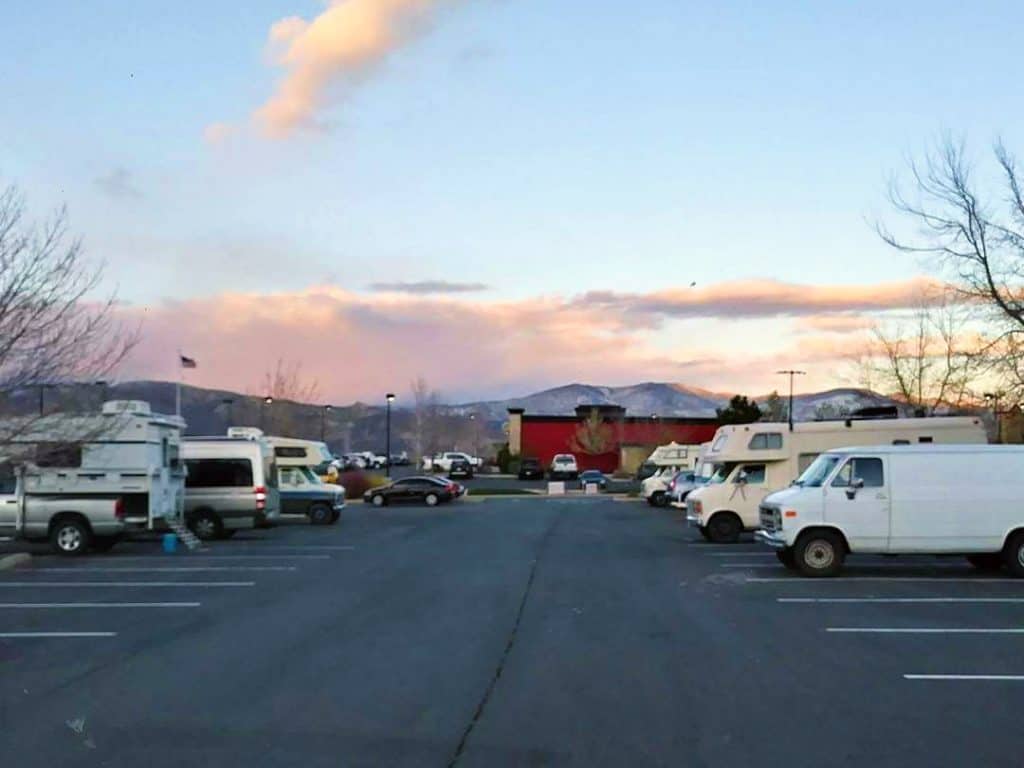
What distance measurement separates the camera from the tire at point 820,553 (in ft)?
65.8

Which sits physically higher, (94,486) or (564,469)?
(94,486)

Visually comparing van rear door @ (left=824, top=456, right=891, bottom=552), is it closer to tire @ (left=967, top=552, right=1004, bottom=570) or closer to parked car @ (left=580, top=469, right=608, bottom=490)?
tire @ (left=967, top=552, right=1004, bottom=570)

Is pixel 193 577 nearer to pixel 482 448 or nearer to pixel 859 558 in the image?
pixel 859 558

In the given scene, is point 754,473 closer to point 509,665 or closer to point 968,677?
point 968,677

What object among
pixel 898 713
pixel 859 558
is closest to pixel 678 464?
pixel 859 558

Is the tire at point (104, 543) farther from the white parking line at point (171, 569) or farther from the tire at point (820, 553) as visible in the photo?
the tire at point (820, 553)

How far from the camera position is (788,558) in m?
20.7

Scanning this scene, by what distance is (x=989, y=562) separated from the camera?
2119 centimetres

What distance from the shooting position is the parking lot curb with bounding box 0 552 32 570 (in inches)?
899

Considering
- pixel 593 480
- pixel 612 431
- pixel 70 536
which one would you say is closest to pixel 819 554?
pixel 70 536

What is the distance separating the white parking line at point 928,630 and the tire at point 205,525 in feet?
64.2

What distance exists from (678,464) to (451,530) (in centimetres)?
2252

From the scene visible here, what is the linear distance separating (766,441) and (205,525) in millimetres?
13868

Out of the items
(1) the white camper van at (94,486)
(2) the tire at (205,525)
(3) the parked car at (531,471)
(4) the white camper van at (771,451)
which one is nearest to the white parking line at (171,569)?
(1) the white camper van at (94,486)
